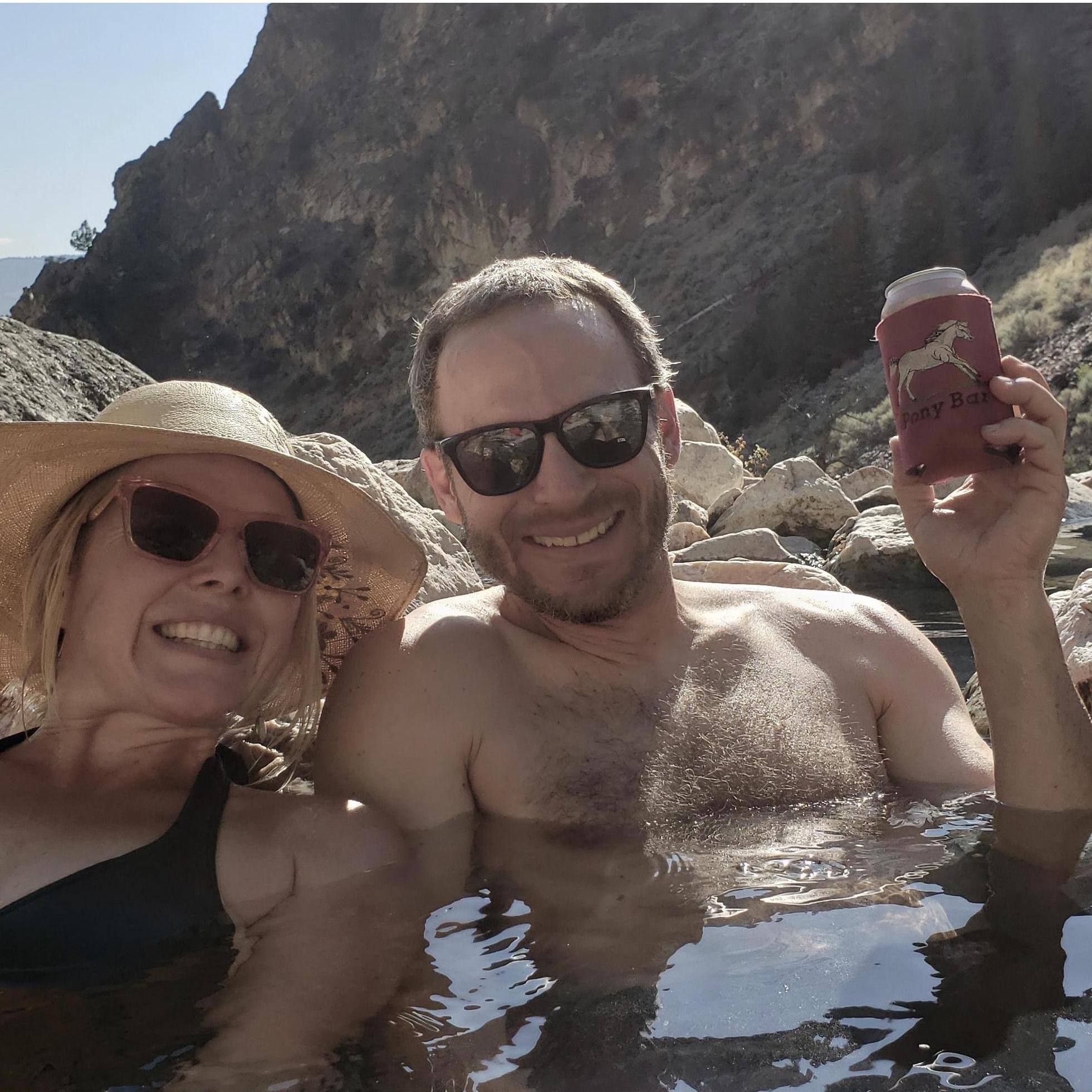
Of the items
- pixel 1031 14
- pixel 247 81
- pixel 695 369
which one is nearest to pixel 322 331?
pixel 247 81

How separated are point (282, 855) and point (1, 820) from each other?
0.48 meters

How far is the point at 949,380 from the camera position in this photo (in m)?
2.03

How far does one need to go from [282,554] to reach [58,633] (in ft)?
1.38

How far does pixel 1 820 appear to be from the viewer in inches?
76.9

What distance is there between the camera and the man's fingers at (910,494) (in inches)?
87.2

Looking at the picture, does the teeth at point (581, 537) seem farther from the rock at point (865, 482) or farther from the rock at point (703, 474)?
the rock at point (865, 482)

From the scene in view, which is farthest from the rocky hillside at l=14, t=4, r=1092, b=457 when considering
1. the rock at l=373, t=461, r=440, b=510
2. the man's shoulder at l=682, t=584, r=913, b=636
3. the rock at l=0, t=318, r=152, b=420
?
the man's shoulder at l=682, t=584, r=913, b=636

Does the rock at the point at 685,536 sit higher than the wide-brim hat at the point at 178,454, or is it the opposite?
the wide-brim hat at the point at 178,454

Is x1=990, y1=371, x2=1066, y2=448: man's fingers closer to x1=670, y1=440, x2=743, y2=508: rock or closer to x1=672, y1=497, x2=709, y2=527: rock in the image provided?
x1=672, y1=497, x2=709, y2=527: rock

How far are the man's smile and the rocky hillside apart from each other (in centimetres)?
2311

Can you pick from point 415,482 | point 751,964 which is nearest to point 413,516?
point 751,964

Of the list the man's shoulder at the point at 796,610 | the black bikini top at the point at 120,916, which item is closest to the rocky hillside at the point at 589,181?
the man's shoulder at the point at 796,610

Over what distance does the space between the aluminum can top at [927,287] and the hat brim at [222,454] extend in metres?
1.10

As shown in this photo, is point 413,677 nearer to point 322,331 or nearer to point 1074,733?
point 1074,733
